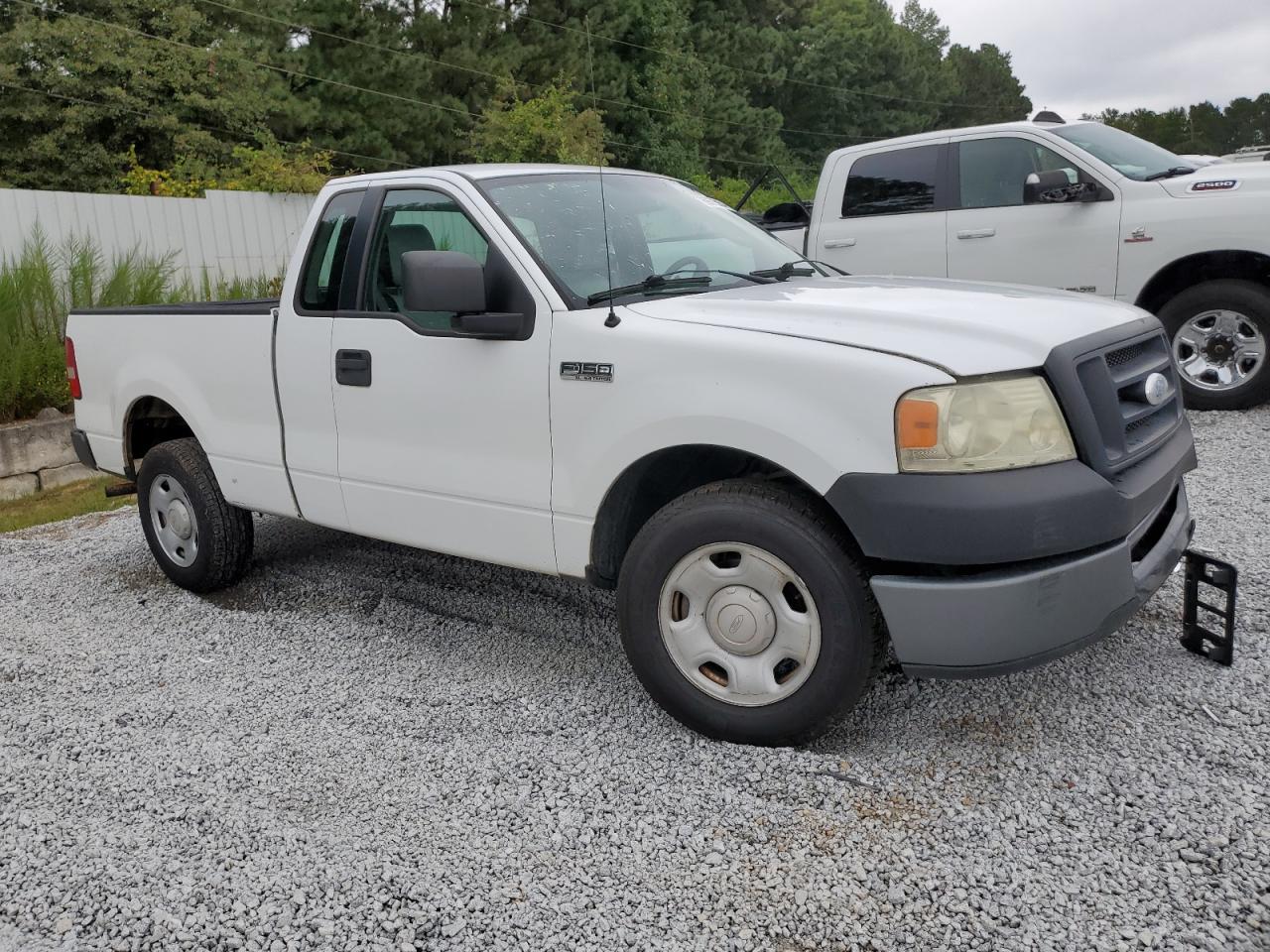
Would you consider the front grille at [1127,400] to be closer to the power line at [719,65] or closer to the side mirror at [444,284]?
the side mirror at [444,284]

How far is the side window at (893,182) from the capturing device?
327 inches

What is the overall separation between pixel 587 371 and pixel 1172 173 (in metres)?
6.02

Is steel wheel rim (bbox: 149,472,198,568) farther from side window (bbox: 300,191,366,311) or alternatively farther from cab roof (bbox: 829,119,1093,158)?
cab roof (bbox: 829,119,1093,158)

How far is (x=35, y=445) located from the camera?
28.4 ft

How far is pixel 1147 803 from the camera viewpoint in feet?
10.1

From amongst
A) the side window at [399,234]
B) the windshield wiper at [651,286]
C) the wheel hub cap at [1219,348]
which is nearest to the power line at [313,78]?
the wheel hub cap at [1219,348]

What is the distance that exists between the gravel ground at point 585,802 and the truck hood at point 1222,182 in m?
3.62

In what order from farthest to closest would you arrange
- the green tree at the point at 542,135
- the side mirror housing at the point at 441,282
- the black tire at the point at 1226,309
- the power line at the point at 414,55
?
1. the power line at the point at 414,55
2. the green tree at the point at 542,135
3. the black tire at the point at 1226,309
4. the side mirror housing at the point at 441,282

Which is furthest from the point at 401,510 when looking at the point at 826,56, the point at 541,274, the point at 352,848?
the point at 826,56

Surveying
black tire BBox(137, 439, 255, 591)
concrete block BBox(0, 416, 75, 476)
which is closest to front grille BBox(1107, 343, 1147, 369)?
black tire BBox(137, 439, 255, 591)

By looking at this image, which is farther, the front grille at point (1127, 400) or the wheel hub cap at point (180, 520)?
the wheel hub cap at point (180, 520)

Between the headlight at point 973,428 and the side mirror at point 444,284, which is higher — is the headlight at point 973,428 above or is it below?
below

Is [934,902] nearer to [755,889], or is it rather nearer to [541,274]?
[755,889]

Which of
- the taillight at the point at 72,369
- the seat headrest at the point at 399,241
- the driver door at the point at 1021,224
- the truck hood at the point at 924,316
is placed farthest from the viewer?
the driver door at the point at 1021,224
